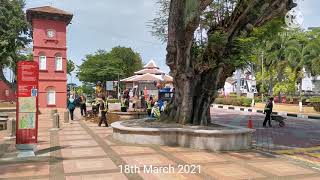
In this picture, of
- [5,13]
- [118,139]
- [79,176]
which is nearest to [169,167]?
[79,176]

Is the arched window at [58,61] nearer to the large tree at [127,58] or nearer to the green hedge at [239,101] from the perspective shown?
the green hedge at [239,101]

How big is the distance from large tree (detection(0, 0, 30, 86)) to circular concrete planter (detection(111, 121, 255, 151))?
2388 centimetres

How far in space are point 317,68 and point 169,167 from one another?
119ft

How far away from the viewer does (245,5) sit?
44.5ft

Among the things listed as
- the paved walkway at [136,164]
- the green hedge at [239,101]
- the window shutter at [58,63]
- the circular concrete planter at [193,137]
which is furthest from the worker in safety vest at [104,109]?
the green hedge at [239,101]

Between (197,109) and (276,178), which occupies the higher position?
(197,109)

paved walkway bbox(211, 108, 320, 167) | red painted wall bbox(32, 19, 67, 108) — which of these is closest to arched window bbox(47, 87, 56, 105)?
red painted wall bbox(32, 19, 67, 108)

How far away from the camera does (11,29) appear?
34094mm

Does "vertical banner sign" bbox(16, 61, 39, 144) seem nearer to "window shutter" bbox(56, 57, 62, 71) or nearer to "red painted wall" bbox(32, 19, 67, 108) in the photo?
"red painted wall" bbox(32, 19, 67, 108)

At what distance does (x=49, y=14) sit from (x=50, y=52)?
3.67 metres

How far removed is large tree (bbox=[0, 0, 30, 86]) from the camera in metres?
33.4

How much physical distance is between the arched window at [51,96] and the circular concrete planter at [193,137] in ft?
88.0

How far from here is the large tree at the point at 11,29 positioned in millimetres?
33438

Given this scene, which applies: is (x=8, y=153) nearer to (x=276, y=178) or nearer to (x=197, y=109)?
(x=197, y=109)
